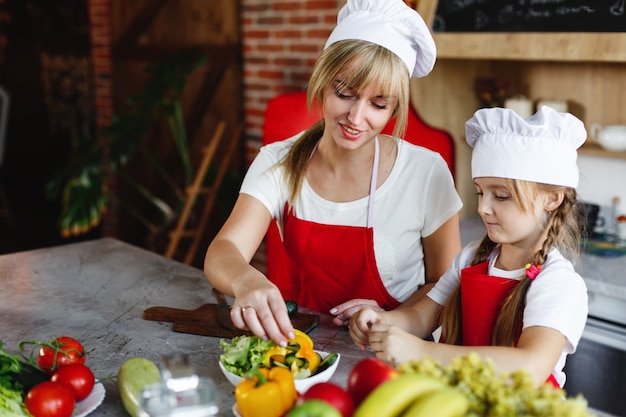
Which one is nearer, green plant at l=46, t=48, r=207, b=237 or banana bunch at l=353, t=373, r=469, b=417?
banana bunch at l=353, t=373, r=469, b=417

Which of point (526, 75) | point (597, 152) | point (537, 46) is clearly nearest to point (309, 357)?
point (537, 46)

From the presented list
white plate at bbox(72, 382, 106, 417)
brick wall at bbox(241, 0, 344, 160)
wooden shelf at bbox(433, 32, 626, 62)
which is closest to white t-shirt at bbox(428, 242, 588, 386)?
white plate at bbox(72, 382, 106, 417)

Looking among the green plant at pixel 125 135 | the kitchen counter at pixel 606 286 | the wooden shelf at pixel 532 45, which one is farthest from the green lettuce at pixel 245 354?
the green plant at pixel 125 135

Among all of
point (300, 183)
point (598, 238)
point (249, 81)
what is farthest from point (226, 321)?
point (249, 81)

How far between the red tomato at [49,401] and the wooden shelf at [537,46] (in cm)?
216

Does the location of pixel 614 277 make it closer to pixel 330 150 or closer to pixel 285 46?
pixel 330 150

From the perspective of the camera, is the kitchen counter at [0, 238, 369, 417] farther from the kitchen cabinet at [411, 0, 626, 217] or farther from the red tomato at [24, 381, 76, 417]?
the kitchen cabinet at [411, 0, 626, 217]

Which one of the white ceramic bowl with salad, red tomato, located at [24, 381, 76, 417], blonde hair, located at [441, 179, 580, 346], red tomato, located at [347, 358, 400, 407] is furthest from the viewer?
blonde hair, located at [441, 179, 580, 346]

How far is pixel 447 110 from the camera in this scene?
348 cm

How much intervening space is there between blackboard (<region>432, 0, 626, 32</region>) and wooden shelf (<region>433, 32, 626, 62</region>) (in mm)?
34

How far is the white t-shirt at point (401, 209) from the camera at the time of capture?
2090 mm

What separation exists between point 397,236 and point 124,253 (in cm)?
105

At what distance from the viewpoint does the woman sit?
1.88 m

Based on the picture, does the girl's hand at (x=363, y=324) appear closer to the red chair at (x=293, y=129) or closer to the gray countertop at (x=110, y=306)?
the gray countertop at (x=110, y=306)
